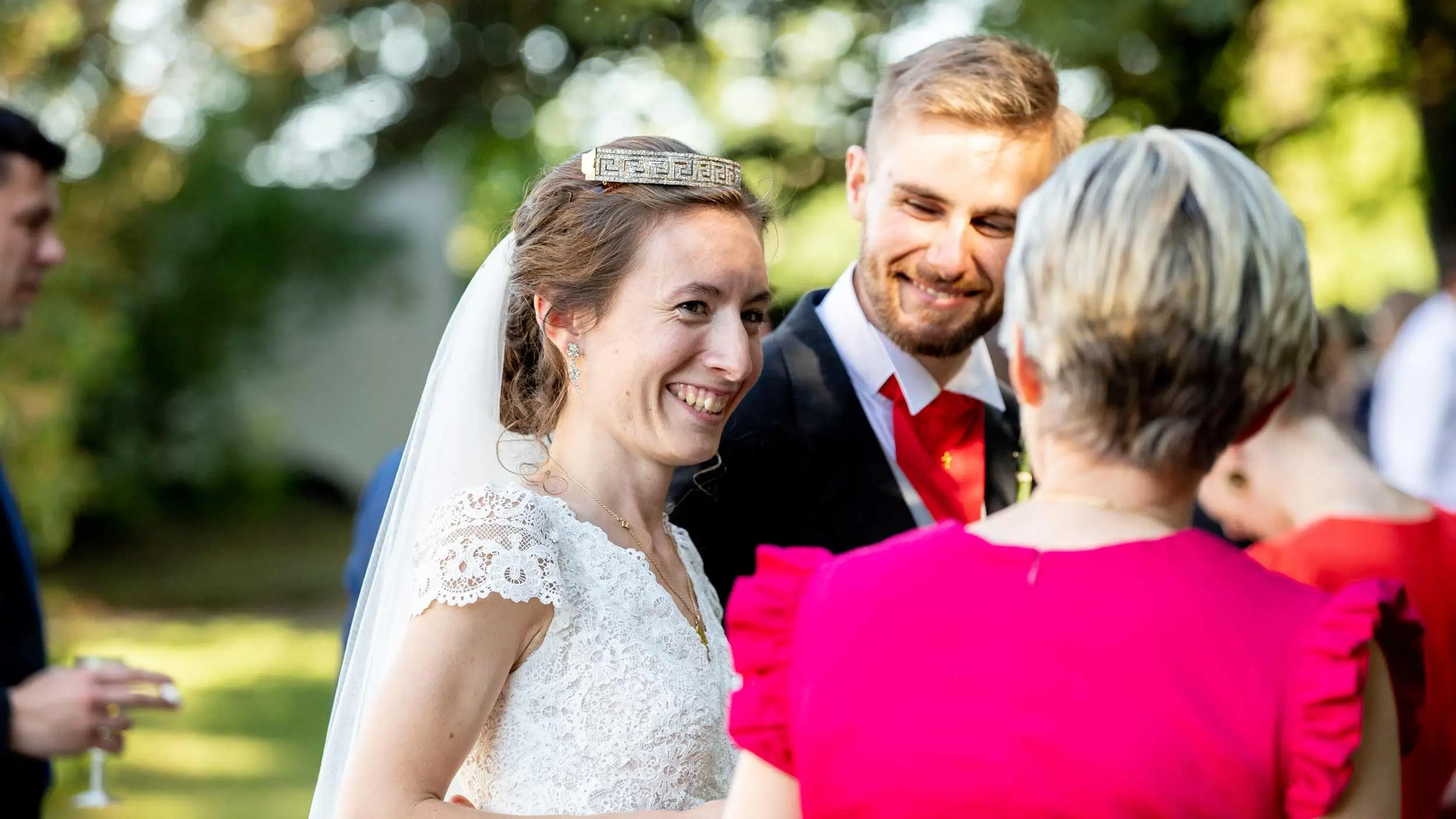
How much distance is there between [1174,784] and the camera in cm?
144

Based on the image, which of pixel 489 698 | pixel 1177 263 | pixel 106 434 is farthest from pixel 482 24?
pixel 1177 263

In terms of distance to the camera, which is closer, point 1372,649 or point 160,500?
point 1372,649

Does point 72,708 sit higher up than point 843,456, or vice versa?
point 843,456

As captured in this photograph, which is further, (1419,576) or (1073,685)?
(1419,576)

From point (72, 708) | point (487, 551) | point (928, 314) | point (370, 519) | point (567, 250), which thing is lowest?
point (72, 708)

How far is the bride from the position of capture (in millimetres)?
2174

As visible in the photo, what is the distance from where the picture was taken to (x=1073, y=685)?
4.86ft

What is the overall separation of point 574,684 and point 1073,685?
1016 mm

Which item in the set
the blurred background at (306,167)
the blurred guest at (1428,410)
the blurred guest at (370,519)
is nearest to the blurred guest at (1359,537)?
the blurred guest at (370,519)

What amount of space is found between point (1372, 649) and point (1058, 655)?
29cm

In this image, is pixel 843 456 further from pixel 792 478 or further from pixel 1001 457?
pixel 1001 457

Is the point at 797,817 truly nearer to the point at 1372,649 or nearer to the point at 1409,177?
the point at 1372,649

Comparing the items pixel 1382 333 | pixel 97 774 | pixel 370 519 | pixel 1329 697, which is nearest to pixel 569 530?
pixel 1329 697

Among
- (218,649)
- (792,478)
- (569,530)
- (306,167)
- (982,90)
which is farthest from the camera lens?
(306,167)
